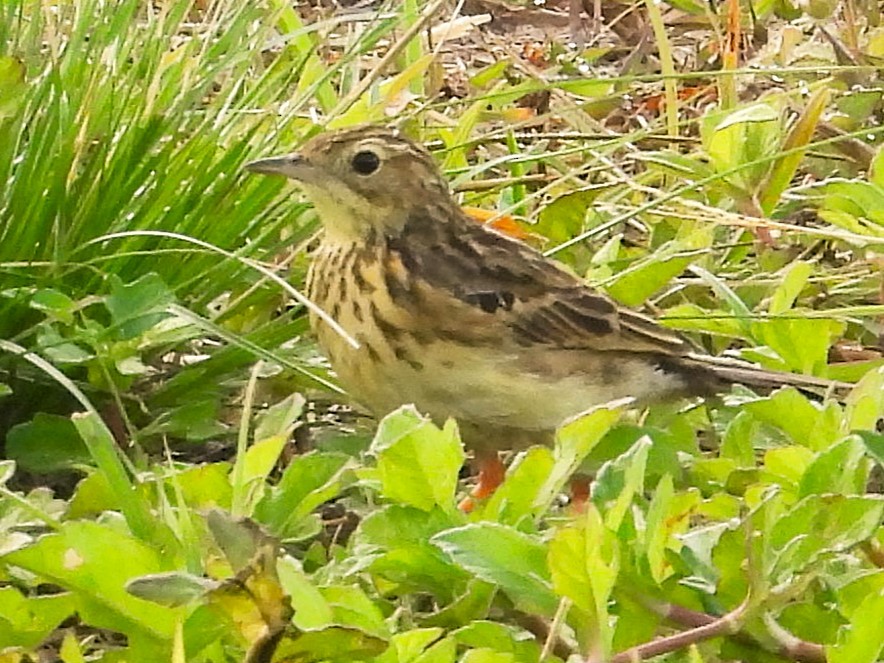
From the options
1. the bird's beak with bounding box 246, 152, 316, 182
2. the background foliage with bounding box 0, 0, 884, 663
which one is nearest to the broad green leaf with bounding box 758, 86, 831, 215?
the background foliage with bounding box 0, 0, 884, 663

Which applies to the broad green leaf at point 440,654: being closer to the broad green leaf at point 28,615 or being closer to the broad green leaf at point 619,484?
the broad green leaf at point 619,484

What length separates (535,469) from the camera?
138 centimetres

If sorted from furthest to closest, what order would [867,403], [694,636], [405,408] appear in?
[867,403] < [405,408] < [694,636]

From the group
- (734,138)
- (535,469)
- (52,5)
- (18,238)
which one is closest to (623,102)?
(734,138)

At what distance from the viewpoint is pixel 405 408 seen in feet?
4.42

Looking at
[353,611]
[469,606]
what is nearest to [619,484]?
[469,606]

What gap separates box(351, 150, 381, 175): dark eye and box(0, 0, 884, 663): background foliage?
0.38 ft

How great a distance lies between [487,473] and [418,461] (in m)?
0.79

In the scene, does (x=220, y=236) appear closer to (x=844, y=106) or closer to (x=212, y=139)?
(x=212, y=139)

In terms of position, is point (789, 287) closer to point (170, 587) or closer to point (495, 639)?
point (495, 639)

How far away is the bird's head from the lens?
2318 millimetres

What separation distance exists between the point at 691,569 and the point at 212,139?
3.81 ft

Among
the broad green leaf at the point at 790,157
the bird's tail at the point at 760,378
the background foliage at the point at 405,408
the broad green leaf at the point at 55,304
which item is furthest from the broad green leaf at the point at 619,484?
the broad green leaf at the point at 790,157

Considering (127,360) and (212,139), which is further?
(212,139)
